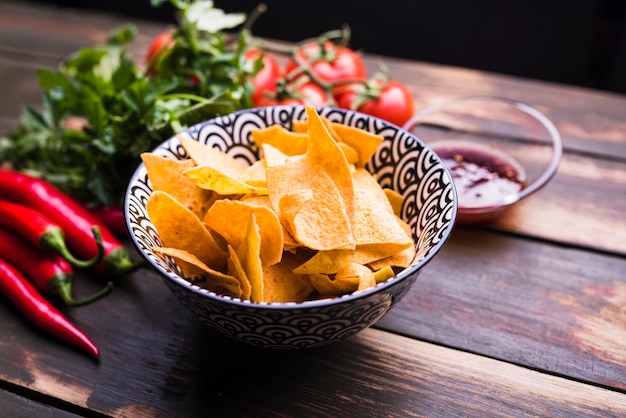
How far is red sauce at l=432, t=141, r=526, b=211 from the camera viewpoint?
4.06 feet

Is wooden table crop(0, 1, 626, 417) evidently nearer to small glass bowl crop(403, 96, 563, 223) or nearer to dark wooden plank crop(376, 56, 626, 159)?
small glass bowl crop(403, 96, 563, 223)

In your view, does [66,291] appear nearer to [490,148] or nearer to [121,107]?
[121,107]

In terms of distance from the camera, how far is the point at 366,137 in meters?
1.02

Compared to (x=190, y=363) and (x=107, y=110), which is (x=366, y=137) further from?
(x=107, y=110)

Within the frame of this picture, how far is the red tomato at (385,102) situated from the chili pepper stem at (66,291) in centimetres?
75

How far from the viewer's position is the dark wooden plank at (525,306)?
38.4 inches

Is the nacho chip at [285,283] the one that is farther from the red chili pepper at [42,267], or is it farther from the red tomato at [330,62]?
the red tomato at [330,62]

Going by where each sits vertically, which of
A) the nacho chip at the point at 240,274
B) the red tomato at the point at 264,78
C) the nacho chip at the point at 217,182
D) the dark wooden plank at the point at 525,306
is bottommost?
the dark wooden plank at the point at 525,306

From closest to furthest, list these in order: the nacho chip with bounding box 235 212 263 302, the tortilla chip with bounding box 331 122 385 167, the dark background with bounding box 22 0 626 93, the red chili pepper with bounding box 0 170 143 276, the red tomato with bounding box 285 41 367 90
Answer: the nacho chip with bounding box 235 212 263 302 < the tortilla chip with bounding box 331 122 385 167 < the red chili pepper with bounding box 0 170 143 276 < the red tomato with bounding box 285 41 367 90 < the dark background with bounding box 22 0 626 93

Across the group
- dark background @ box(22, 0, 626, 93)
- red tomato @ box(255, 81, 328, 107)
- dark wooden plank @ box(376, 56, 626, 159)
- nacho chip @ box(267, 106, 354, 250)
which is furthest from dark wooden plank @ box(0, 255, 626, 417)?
dark background @ box(22, 0, 626, 93)

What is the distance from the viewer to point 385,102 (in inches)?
58.4

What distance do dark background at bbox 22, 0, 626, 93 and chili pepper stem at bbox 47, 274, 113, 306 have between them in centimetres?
209

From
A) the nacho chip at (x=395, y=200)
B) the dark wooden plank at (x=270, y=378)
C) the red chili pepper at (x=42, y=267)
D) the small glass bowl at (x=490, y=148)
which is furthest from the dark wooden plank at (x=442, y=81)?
the red chili pepper at (x=42, y=267)

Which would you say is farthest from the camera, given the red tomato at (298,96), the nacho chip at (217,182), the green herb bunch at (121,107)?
the red tomato at (298,96)
